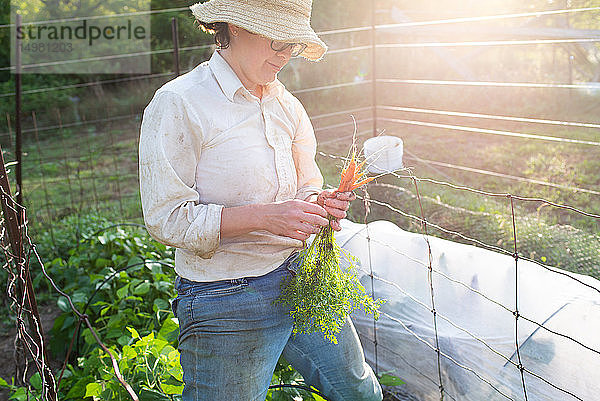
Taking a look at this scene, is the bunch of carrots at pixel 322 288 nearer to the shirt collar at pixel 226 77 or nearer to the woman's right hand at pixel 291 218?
the woman's right hand at pixel 291 218

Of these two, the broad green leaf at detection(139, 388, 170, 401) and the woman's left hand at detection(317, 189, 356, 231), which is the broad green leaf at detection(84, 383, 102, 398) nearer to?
the broad green leaf at detection(139, 388, 170, 401)

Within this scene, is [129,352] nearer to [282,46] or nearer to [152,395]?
[152,395]

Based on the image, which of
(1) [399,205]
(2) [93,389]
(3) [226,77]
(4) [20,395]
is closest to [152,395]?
(2) [93,389]

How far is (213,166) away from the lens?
1.53m

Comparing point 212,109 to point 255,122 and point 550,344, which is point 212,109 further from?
point 550,344

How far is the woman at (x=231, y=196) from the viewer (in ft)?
4.77

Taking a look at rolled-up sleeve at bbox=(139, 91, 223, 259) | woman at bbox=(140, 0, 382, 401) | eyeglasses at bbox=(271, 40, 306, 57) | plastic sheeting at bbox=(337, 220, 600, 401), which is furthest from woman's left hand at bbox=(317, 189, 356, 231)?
plastic sheeting at bbox=(337, 220, 600, 401)

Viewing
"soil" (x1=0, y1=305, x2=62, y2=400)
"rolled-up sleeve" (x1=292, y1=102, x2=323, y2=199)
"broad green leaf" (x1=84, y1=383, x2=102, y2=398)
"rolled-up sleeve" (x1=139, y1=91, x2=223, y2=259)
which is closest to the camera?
"rolled-up sleeve" (x1=139, y1=91, x2=223, y2=259)

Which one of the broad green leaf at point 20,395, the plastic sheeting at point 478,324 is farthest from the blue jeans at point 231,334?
the broad green leaf at point 20,395

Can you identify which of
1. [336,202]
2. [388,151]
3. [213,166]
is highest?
[213,166]

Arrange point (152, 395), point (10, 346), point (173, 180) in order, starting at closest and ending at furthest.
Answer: point (173, 180), point (152, 395), point (10, 346)

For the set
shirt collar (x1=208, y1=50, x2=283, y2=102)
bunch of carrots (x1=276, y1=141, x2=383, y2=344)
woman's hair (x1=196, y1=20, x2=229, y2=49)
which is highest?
woman's hair (x1=196, y1=20, x2=229, y2=49)

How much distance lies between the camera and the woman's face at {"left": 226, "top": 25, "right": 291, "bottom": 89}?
1.55 m

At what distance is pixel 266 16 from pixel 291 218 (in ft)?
1.61
